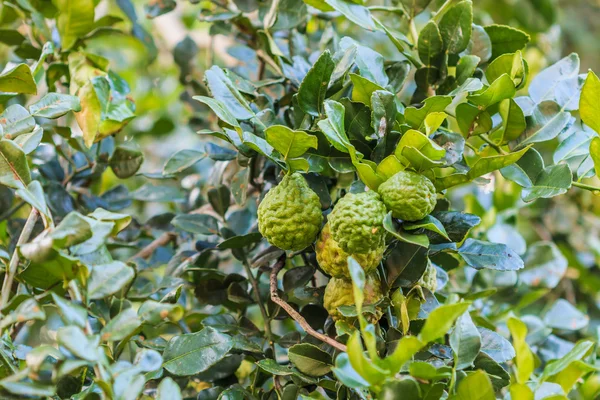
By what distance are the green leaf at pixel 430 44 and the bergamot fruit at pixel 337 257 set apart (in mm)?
249

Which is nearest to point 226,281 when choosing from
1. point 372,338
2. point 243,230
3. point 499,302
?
point 243,230

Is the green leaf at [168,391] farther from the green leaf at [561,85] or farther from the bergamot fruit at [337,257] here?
the green leaf at [561,85]

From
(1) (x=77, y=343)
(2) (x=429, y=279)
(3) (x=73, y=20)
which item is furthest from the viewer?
(3) (x=73, y=20)

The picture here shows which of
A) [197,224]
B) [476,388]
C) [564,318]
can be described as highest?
[476,388]

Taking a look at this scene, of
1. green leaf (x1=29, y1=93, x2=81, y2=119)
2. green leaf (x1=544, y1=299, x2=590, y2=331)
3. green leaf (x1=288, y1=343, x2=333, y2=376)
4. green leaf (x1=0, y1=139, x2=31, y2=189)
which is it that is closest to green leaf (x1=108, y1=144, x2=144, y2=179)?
green leaf (x1=29, y1=93, x2=81, y2=119)

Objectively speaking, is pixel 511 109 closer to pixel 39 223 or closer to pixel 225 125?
pixel 225 125

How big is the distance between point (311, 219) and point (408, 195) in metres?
0.11

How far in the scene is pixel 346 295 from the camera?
63 centimetres

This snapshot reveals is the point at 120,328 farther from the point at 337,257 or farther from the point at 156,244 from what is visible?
the point at 156,244

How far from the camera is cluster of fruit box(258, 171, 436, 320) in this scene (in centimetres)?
56

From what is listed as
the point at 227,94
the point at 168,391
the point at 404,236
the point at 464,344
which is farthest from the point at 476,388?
the point at 227,94

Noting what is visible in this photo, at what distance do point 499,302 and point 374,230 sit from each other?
0.58 meters

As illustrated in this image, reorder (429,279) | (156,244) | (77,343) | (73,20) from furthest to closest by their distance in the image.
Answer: (156,244) → (73,20) → (429,279) → (77,343)

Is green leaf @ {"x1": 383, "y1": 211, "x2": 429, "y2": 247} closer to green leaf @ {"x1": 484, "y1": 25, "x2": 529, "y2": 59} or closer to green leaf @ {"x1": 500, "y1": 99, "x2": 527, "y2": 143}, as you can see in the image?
green leaf @ {"x1": 500, "y1": 99, "x2": 527, "y2": 143}
